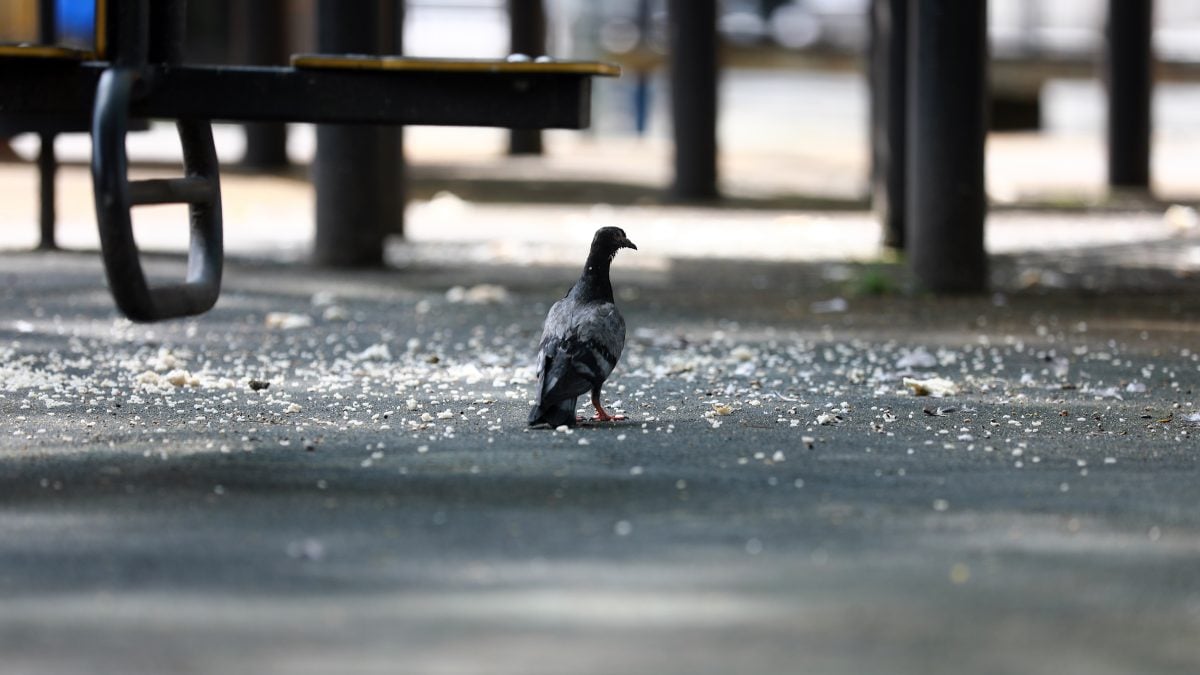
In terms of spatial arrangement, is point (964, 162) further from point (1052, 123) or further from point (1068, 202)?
point (1052, 123)

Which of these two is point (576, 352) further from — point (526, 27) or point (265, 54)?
point (526, 27)

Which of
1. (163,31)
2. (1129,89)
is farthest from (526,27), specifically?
(163,31)

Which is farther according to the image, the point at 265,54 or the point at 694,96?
the point at 265,54

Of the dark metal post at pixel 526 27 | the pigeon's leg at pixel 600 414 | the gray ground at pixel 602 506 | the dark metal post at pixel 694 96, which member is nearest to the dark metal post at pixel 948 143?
→ the gray ground at pixel 602 506

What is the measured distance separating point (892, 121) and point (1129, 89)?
823cm

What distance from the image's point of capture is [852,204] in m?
21.2

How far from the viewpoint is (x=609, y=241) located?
751 centimetres

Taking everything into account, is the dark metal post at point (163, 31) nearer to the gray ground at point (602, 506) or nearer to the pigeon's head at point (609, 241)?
the gray ground at point (602, 506)

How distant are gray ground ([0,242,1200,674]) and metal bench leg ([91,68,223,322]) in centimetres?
50

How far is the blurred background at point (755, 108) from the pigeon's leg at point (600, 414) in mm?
12281

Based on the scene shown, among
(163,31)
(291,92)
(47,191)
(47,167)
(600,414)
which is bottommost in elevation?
(600,414)

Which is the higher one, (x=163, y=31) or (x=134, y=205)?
(x=163, y=31)

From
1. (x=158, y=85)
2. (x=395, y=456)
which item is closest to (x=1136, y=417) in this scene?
(x=395, y=456)

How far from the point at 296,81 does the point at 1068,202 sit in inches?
603
